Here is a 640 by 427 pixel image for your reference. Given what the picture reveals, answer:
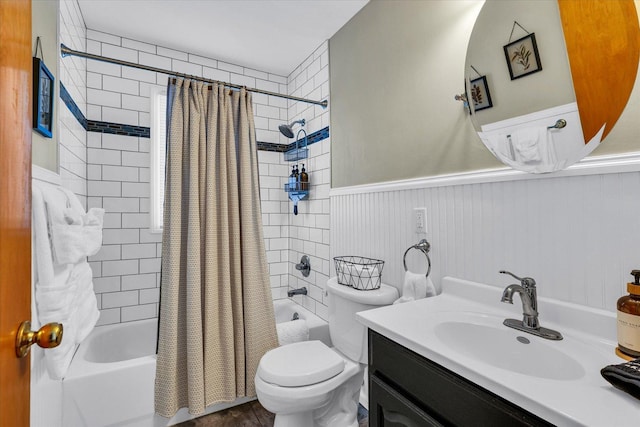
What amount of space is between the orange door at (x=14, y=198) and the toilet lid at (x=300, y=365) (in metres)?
0.89

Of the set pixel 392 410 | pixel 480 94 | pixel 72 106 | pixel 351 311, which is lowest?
pixel 392 410

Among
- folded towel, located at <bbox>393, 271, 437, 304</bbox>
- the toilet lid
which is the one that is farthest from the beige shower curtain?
folded towel, located at <bbox>393, 271, 437, 304</bbox>

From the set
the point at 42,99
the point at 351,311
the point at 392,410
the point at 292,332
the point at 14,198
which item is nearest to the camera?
the point at 14,198

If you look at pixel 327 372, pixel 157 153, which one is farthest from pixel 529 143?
pixel 157 153

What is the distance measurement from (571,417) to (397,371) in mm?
458

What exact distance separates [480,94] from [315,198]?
4.66 feet

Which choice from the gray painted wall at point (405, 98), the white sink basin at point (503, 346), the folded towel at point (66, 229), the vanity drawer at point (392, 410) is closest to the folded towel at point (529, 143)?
the gray painted wall at point (405, 98)

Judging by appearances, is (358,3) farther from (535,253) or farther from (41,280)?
(41,280)

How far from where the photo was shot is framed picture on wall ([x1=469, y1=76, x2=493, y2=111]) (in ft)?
3.92

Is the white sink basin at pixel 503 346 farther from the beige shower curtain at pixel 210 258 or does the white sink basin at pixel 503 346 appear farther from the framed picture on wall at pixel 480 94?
the beige shower curtain at pixel 210 258

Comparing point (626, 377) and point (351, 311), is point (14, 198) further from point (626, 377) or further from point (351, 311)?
point (351, 311)

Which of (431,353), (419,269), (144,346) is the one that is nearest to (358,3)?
(419,269)

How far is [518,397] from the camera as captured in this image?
62 cm

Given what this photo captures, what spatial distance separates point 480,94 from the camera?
122 centimetres
